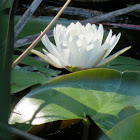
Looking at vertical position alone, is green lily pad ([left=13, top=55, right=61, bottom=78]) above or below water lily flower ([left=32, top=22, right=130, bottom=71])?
below

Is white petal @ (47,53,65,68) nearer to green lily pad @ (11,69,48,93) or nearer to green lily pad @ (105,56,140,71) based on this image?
green lily pad @ (11,69,48,93)

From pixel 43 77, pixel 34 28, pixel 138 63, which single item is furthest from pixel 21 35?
pixel 138 63

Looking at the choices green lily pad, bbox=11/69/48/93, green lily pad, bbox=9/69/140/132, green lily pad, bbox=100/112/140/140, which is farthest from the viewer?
green lily pad, bbox=11/69/48/93

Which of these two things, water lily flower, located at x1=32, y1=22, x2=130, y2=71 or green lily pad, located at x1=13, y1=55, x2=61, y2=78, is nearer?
water lily flower, located at x1=32, y1=22, x2=130, y2=71

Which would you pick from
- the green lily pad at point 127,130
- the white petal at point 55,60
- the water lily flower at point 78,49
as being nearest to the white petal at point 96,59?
the water lily flower at point 78,49

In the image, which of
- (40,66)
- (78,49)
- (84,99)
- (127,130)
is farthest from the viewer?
(40,66)

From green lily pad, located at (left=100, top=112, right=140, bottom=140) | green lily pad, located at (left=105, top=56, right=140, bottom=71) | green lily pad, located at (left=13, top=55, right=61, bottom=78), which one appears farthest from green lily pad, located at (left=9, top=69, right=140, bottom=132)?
green lily pad, located at (left=105, top=56, right=140, bottom=71)

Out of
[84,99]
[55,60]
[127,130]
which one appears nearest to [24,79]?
[55,60]

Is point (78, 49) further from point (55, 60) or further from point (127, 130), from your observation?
point (127, 130)
